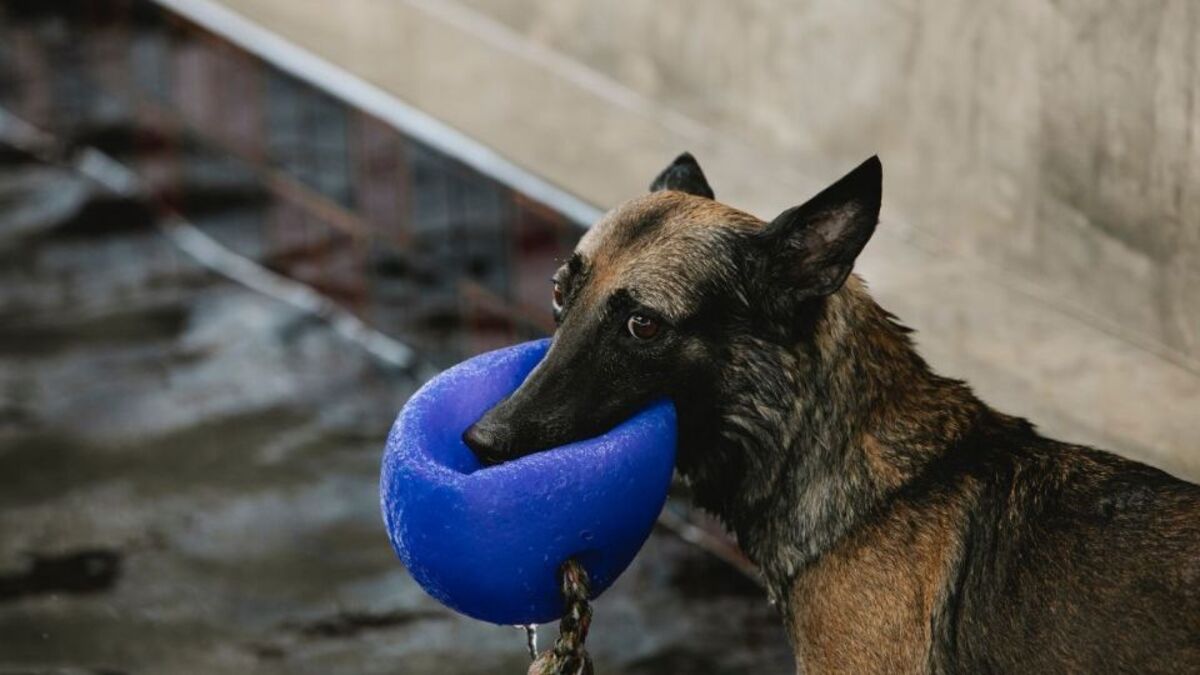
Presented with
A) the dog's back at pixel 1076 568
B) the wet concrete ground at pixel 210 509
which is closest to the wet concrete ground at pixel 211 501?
the wet concrete ground at pixel 210 509

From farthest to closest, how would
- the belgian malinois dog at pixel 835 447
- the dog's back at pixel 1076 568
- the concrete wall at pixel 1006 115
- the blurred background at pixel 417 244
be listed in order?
the blurred background at pixel 417 244, the concrete wall at pixel 1006 115, the belgian malinois dog at pixel 835 447, the dog's back at pixel 1076 568

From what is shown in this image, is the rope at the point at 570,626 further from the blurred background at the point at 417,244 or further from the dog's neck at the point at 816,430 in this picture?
the blurred background at the point at 417,244

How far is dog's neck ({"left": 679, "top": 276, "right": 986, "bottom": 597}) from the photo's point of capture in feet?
15.0

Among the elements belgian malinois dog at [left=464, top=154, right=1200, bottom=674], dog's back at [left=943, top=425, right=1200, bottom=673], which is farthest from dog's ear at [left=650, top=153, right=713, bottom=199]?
dog's back at [left=943, top=425, right=1200, bottom=673]

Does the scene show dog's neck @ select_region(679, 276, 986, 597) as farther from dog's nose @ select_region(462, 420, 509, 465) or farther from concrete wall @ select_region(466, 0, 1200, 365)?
concrete wall @ select_region(466, 0, 1200, 365)

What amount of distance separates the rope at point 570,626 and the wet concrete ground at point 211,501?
2051mm

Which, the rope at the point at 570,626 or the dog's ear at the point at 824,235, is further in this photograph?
the rope at the point at 570,626

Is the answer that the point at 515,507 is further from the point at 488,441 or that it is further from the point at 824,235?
the point at 824,235

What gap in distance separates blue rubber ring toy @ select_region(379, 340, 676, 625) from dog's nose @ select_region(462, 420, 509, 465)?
4cm

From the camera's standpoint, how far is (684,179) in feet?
16.1

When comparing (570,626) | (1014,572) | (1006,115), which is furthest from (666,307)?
(1006,115)

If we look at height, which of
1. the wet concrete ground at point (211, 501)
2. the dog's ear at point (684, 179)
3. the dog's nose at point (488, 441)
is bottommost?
the wet concrete ground at point (211, 501)

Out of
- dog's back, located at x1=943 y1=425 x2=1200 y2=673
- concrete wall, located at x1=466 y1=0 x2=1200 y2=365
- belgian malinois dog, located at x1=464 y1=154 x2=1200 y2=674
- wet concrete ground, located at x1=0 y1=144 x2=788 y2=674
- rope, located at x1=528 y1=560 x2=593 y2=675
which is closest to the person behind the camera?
dog's back, located at x1=943 y1=425 x2=1200 y2=673

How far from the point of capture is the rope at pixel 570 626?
450cm
